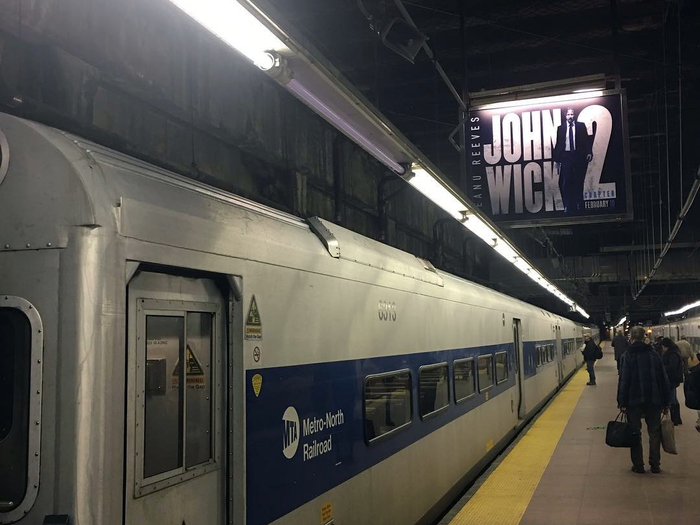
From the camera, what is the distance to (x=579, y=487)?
7516 millimetres

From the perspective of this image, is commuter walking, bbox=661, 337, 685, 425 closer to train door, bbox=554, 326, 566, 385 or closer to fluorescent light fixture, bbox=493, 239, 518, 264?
fluorescent light fixture, bbox=493, 239, 518, 264

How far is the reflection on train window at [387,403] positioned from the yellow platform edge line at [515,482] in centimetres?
135

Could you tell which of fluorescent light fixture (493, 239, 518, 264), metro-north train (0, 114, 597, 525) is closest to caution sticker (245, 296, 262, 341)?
metro-north train (0, 114, 597, 525)

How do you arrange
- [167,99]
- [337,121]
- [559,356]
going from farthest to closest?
[559,356]
[167,99]
[337,121]

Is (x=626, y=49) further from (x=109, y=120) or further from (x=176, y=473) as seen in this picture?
(x=176, y=473)

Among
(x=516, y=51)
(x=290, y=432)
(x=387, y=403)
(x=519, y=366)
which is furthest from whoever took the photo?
(x=519, y=366)

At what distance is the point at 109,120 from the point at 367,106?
1809 mm

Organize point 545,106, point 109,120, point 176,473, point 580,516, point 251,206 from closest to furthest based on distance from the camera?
1. point 176,473
2. point 251,206
3. point 109,120
4. point 580,516
5. point 545,106

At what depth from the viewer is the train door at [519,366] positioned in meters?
12.4

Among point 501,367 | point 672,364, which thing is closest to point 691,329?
point 672,364

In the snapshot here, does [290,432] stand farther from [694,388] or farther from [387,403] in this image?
[694,388]

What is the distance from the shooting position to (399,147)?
14.8 ft

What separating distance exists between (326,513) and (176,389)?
63.0 inches

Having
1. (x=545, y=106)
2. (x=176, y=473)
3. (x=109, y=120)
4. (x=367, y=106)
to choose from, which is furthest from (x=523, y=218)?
(x=176, y=473)
